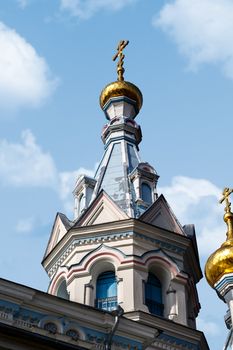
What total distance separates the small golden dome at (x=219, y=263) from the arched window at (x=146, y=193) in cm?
211

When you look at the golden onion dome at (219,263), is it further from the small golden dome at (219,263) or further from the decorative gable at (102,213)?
the decorative gable at (102,213)

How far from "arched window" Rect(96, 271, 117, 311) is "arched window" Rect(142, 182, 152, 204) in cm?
253

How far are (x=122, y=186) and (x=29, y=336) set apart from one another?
9048 mm

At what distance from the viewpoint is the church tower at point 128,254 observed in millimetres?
17062

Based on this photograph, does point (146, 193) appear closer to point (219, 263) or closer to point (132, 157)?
point (132, 157)

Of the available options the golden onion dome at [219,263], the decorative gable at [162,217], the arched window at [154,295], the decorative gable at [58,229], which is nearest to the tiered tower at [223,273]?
the golden onion dome at [219,263]

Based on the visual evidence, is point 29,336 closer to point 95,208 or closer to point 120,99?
point 95,208

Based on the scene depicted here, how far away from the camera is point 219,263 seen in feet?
60.7

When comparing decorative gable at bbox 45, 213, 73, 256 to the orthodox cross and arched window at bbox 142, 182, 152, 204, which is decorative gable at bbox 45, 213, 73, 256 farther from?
the orthodox cross

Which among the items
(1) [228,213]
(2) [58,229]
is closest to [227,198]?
(1) [228,213]

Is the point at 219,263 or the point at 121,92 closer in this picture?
the point at 219,263

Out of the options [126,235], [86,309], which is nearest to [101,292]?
[126,235]

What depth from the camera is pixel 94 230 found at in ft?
59.7

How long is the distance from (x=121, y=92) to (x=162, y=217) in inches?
212
